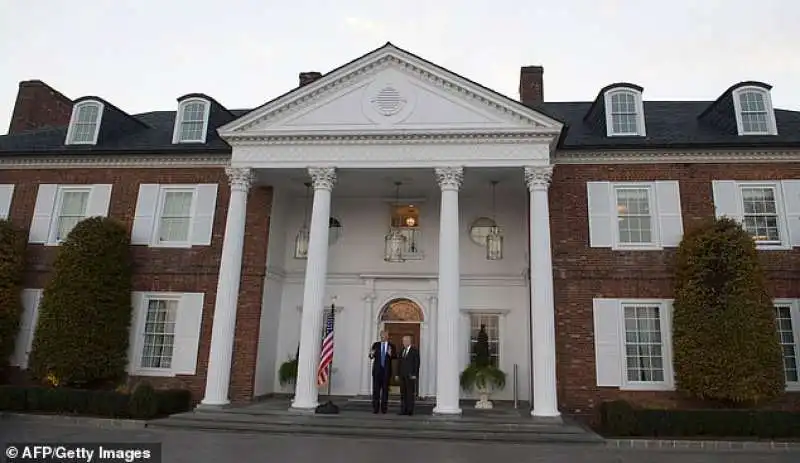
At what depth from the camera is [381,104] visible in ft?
49.6

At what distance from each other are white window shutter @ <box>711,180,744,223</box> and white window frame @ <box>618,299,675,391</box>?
3.04 metres

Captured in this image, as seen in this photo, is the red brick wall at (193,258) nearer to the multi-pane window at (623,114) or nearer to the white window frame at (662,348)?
the white window frame at (662,348)

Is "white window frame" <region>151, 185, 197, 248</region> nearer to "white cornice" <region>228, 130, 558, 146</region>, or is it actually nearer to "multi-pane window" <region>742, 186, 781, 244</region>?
"white cornice" <region>228, 130, 558, 146</region>

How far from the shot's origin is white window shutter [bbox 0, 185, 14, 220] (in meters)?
17.8

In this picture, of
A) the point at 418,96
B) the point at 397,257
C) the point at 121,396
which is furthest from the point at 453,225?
the point at 121,396

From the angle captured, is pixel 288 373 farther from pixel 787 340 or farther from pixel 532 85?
pixel 787 340

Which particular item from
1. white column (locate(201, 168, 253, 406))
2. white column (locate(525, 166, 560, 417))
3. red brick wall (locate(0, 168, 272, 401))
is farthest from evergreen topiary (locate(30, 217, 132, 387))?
white column (locate(525, 166, 560, 417))

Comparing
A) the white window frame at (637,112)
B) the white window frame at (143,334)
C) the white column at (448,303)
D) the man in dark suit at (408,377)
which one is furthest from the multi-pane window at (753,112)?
the white window frame at (143,334)

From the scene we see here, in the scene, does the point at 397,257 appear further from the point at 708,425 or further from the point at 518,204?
the point at 708,425

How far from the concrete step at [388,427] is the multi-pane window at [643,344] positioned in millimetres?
3305

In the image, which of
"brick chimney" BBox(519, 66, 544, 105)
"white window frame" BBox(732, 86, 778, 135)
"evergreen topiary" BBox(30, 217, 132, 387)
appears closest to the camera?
"evergreen topiary" BBox(30, 217, 132, 387)

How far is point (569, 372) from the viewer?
14789mm

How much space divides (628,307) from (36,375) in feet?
54.8

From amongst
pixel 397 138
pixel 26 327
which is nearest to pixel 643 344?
pixel 397 138
